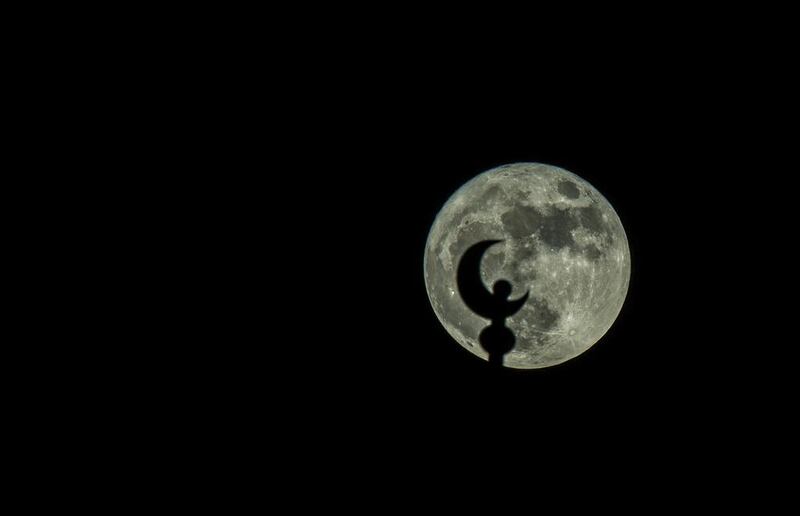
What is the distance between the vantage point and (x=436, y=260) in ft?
21.7

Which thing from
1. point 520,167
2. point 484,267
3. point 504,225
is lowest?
point 484,267

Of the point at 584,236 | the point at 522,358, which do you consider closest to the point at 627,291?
the point at 584,236

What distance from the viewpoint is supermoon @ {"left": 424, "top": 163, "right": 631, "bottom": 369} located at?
19.2 ft

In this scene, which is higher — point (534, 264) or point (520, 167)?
point (520, 167)

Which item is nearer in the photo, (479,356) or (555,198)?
(555,198)

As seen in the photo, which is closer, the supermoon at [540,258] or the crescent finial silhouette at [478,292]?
the crescent finial silhouette at [478,292]

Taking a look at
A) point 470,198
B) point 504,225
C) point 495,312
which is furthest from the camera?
point 470,198

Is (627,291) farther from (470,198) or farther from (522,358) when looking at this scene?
(470,198)

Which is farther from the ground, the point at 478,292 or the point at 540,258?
the point at 540,258

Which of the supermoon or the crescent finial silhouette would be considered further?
the supermoon

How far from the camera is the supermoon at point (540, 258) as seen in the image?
5.84 metres

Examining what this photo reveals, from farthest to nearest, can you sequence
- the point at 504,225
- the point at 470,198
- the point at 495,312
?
the point at 470,198, the point at 504,225, the point at 495,312

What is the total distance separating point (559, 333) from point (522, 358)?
1.83 ft

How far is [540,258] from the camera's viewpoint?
5.80 meters
